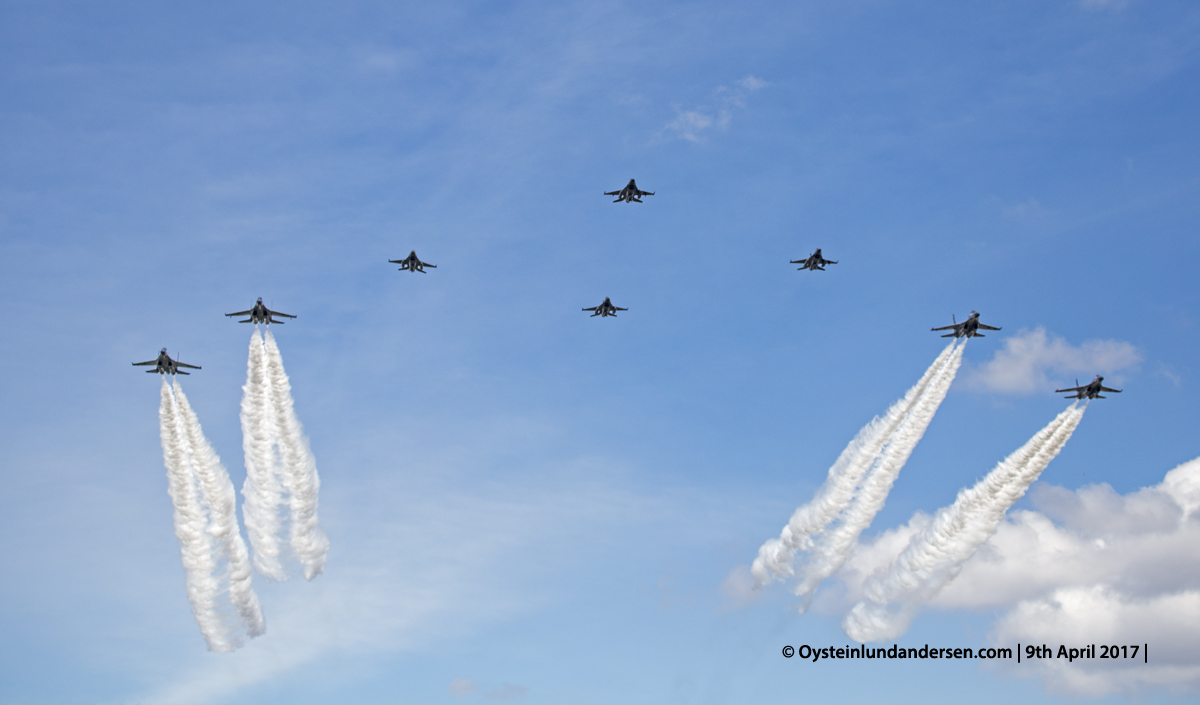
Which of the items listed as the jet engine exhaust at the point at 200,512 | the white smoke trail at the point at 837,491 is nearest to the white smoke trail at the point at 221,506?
the jet engine exhaust at the point at 200,512

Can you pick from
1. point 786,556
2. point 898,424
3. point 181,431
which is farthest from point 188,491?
point 898,424

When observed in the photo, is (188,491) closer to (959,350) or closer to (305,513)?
(305,513)

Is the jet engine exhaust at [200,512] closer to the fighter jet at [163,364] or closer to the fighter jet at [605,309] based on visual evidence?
the fighter jet at [163,364]

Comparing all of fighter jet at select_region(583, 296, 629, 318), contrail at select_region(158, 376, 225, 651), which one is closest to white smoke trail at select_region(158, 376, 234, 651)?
contrail at select_region(158, 376, 225, 651)

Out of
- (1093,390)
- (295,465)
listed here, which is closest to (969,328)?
(1093,390)

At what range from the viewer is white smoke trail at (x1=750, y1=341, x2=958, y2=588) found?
4813 inches

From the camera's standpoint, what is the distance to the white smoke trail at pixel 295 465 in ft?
400

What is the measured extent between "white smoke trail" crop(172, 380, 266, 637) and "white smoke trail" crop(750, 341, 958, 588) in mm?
58280

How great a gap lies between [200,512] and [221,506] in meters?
2.30

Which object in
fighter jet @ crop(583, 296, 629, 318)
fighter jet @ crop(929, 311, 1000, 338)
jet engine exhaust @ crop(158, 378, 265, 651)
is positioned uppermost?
fighter jet @ crop(583, 296, 629, 318)

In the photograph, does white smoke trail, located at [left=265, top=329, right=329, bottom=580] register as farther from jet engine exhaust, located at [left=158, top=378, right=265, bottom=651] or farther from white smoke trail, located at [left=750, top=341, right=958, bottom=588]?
white smoke trail, located at [left=750, top=341, right=958, bottom=588]

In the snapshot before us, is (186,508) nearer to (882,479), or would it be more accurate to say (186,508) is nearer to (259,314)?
(259,314)

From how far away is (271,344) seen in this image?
122 metres

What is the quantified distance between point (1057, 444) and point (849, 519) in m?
23.9
